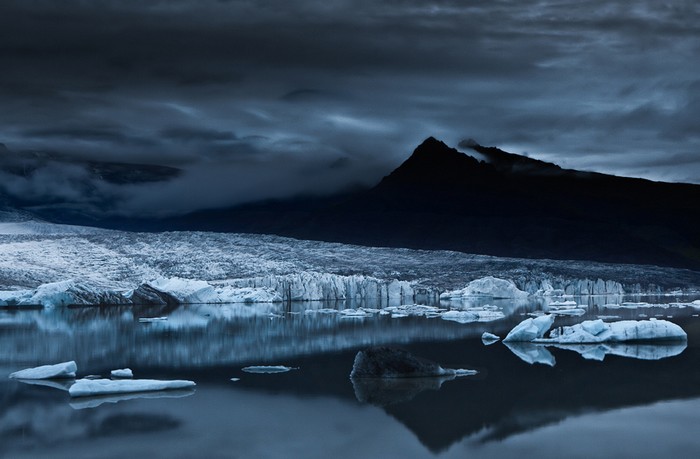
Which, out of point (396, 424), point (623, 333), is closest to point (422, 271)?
point (623, 333)

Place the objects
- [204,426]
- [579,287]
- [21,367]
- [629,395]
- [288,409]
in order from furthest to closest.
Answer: [579,287], [21,367], [629,395], [288,409], [204,426]

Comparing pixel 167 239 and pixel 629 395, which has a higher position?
pixel 167 239

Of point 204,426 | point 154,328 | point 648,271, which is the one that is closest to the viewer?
point 204,426

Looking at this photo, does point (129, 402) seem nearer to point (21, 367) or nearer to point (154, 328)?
point (21, 367)

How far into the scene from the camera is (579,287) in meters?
65.7

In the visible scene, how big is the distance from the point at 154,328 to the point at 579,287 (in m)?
46.3

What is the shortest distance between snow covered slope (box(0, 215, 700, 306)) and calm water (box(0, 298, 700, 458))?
28.1 metres

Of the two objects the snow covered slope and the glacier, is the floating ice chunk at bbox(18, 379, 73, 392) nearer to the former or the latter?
the glacier

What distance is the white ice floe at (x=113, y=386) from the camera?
12.2 m

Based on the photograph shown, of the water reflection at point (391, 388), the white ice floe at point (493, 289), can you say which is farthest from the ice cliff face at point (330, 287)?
the water reflection at point (391, 388)

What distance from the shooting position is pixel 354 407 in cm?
1162

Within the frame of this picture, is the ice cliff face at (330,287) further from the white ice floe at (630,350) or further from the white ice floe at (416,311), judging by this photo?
the white ice floe at (630,350)

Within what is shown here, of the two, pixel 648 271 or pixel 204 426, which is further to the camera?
pixel 648 271

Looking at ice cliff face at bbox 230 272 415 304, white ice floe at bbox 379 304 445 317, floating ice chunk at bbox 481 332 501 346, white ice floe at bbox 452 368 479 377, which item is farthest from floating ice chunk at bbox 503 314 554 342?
ice cliff face at bbox 230 272 415 304
